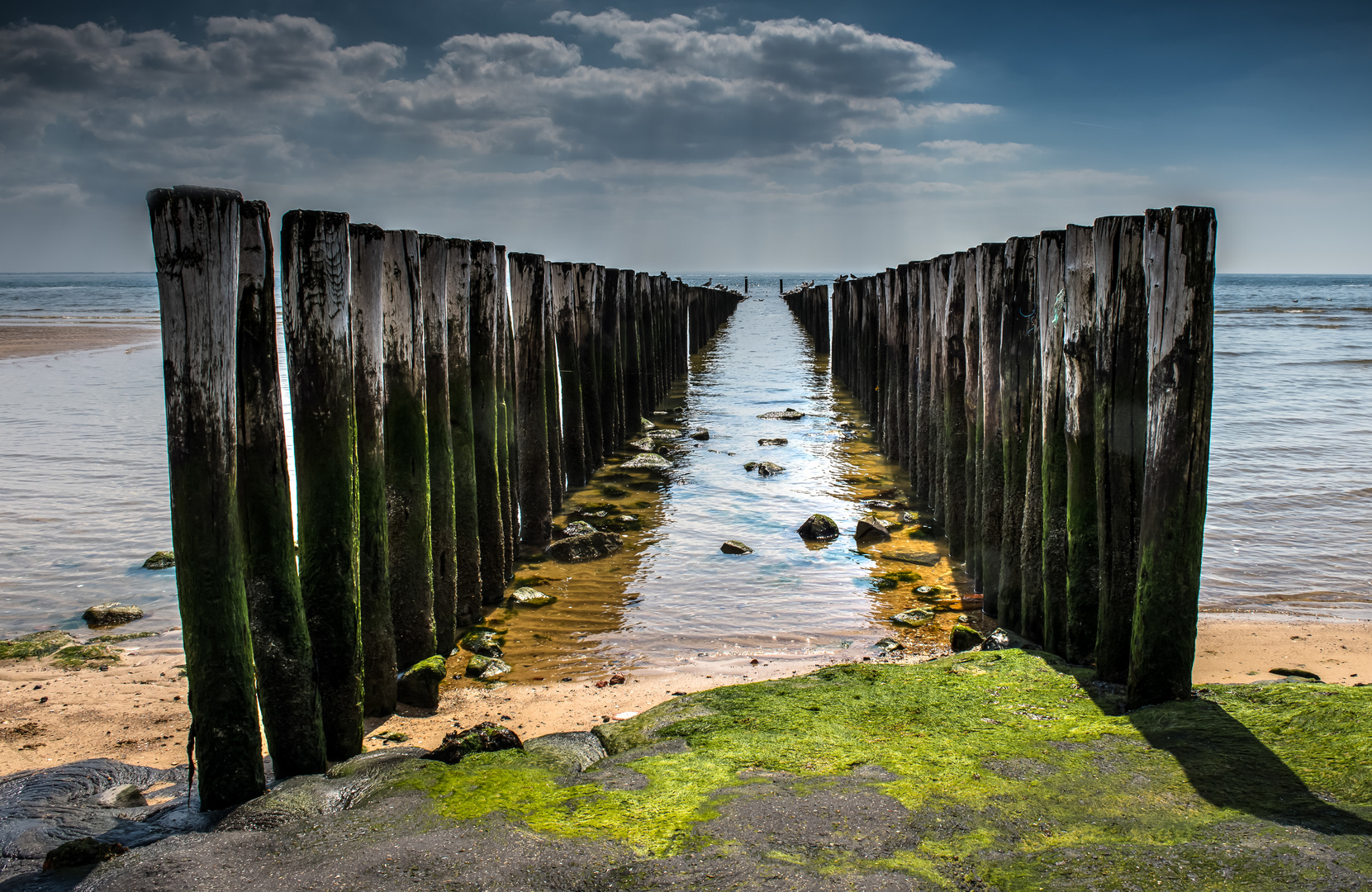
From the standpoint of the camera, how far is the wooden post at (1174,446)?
12.8 ft

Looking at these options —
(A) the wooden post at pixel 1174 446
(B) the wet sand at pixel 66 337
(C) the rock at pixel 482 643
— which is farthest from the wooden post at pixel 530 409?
(B) the wet sand at pixel 66 337

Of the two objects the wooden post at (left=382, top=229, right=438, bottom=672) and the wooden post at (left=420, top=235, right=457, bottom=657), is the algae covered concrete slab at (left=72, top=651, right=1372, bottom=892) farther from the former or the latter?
the wooden post at (left=420, top=235, right=457, bottom=657)

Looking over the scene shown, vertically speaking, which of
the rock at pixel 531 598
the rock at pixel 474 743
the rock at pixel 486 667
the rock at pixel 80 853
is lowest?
the rock at pixel 486 667

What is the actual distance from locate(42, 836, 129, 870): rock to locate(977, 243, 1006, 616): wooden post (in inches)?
207

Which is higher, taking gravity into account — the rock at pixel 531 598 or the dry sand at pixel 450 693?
the rock at pixel 531 598

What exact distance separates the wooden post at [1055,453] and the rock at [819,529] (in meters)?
3.23

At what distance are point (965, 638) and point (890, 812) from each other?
284 cm

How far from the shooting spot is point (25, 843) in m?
3.19

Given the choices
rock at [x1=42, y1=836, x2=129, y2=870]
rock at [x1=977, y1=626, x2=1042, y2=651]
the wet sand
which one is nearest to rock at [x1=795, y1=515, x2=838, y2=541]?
rock at [x1=977, y1=626, x2=1042, y2=651]

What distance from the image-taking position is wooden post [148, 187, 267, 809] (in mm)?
3305

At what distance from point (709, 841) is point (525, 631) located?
352cm

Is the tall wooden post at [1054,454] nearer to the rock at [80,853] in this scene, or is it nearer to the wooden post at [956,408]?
the wooden post at [956,408]

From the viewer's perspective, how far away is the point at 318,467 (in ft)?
13.4

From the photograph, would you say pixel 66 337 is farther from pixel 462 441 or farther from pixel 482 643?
pixel 482 643
